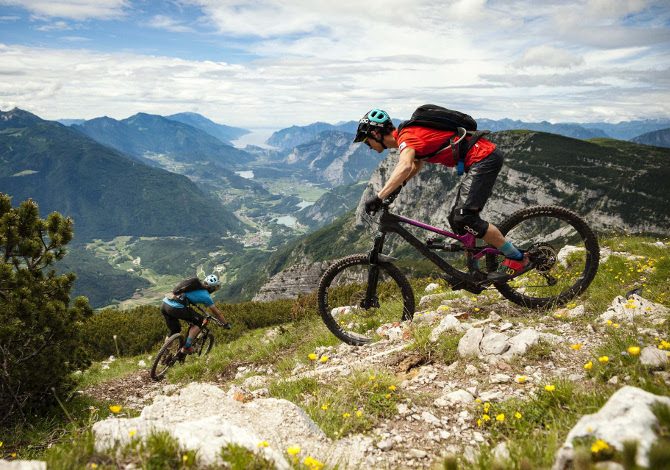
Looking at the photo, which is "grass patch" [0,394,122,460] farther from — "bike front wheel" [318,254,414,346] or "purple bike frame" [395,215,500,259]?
"purple bike frame" [395,215,500,259]

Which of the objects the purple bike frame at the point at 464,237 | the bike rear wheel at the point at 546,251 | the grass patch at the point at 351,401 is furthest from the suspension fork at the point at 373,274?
the grass patch at the point at 351,401

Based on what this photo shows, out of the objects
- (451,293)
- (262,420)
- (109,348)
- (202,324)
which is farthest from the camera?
(109,348)

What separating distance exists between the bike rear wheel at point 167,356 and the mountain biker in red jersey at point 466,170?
28.1 ft

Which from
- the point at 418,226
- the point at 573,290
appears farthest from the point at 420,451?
the point at 573,290

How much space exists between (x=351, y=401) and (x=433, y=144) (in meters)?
4.08

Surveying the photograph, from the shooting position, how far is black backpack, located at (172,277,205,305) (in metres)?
12.1

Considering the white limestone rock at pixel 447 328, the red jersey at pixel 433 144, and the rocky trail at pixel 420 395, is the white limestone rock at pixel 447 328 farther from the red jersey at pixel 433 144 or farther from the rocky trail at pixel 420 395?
the red jersey at pixel 433 144

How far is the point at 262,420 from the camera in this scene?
13.8 feet

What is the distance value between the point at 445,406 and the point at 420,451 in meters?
0.90

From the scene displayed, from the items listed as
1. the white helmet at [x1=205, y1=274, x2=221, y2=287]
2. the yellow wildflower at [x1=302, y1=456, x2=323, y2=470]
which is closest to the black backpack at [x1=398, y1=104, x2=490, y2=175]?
the yellow wildflower at [x1=302, y1=456, x2=323, y2=470]

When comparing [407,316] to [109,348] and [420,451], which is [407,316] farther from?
[109,348]

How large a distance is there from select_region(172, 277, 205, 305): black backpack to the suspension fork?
6.32 m

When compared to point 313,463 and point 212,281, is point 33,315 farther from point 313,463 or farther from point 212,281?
point 313,463

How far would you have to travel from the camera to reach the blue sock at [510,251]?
6.80 metres
